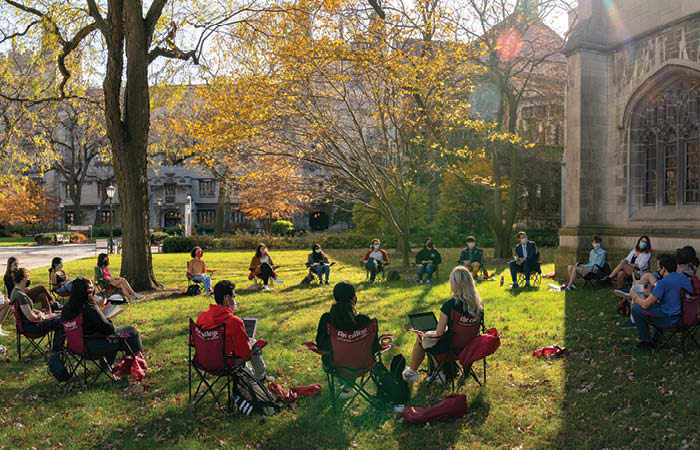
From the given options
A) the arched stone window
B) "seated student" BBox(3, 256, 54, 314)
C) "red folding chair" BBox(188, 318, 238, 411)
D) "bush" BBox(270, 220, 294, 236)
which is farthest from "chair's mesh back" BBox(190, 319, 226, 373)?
"bush" BBox(270, 220, 294, 236)

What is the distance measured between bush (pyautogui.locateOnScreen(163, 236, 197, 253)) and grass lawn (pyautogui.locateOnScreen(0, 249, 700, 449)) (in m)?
25.5

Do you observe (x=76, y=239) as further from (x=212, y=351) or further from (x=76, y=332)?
(x=212, y=351)

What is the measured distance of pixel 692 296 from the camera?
7.20m

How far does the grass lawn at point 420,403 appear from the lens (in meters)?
5.21

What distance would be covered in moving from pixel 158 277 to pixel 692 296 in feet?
54.8

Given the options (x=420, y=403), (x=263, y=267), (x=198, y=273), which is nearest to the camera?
(x=420, y=403)

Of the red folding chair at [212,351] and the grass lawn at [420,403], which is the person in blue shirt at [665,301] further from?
the red folding chair at [212,351]

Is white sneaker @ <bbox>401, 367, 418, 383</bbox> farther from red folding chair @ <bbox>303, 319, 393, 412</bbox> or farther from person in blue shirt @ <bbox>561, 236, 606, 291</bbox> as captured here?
person in blue shirt @ <bbox>561, 236, 606, 291</bbox>

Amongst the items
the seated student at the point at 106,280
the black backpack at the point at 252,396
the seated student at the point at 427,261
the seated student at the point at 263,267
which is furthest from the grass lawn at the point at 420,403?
the seated student at the point at 427,261

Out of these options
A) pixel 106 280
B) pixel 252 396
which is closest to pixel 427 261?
pixel 106 280

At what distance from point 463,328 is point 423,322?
1.91 feet

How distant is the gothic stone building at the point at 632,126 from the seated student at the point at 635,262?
1.72 m

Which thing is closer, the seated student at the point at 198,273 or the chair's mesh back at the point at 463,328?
the chair's mesh back at the point at 463,328

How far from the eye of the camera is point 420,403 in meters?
6.17
